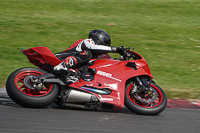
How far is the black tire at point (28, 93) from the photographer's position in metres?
5.24

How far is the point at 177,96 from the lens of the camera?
286 inches

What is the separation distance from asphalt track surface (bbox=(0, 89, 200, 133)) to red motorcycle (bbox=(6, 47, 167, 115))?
16cm

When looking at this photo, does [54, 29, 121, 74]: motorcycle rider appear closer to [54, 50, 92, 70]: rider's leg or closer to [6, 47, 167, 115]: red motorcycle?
[54, 50, 92, 70]: rider's leg

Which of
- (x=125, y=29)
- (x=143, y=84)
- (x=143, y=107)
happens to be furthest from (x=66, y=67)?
(x=125, y=29)

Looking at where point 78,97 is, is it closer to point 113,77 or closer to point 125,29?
point 113,77

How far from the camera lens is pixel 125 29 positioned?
15672mm

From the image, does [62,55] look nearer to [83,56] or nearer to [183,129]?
[83,56]

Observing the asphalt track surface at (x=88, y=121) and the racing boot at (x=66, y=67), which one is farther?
the racing boot at (x=66, y=67)

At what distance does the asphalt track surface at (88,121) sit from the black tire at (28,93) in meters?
0.13

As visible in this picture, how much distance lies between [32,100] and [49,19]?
12.1 meters

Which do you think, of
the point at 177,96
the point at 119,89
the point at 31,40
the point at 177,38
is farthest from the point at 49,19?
the point at 119,89

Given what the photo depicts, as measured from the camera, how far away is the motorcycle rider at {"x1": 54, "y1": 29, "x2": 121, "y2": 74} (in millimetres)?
5570

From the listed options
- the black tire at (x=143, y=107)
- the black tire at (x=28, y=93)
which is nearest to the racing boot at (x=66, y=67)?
the black tire at (x=28, y=93)

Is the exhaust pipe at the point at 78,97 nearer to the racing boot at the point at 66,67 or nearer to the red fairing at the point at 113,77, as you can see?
the red fairing at the point at 113,77
